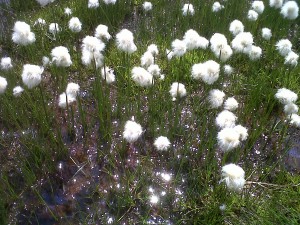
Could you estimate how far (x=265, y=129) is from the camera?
2.92 m

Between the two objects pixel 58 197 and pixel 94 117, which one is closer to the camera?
pixel 58 197

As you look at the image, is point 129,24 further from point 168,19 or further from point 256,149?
point 256,149

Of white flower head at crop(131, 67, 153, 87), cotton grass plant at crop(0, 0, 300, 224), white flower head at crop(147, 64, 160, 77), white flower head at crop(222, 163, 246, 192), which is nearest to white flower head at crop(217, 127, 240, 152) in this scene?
cotton grass plant at crop(0, 0, 300, 224)

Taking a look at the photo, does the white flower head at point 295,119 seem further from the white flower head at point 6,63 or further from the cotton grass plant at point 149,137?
the white flower head at point 6,63

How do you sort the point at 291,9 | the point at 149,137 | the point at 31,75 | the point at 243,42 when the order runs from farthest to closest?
the point at 291,9 → the point at 149,137 → the point at 243,42 → the point at 31,75

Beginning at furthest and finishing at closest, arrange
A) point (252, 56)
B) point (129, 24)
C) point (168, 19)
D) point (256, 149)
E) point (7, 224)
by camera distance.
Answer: point (129, 24) < point (168, 19) < point (252, 56) < point (256, 149) < point (7, 224)

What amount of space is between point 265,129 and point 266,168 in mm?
441

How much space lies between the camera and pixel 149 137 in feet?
9.26

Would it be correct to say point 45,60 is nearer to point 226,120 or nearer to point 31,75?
point 31,75

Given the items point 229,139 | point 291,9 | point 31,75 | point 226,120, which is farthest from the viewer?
point 291,9

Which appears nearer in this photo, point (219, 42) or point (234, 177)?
point (234, 177)

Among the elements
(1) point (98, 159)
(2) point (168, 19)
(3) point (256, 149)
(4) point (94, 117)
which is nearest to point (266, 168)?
(3) point (256, 149)

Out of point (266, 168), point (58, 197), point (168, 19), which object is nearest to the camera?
point (58, 197)

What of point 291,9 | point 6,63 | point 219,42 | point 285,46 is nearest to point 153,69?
point 219,42
